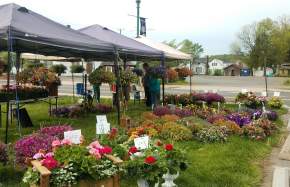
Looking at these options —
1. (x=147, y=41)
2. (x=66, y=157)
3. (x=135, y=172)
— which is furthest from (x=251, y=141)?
(x=147, y=41)

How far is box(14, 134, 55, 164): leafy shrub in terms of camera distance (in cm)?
627

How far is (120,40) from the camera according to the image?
558 inches

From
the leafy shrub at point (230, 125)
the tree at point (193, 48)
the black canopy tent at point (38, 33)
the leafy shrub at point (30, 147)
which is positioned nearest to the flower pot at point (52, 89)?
the black canopy tent at point (38, 33)

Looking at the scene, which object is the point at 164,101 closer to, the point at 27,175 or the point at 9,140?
the point at 9,140

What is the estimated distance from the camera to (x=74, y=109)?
15008mm

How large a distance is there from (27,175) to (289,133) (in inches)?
369

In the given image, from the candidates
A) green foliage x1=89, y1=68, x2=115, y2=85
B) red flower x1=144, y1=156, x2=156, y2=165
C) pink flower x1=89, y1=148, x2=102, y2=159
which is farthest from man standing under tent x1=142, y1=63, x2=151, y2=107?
pink flower x1=89, y1=148, x2=102, y2=159

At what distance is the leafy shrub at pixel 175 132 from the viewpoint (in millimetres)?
10513

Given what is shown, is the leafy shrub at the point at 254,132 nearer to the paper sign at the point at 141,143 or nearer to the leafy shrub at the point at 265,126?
the leafy shrub at the point at 265,126

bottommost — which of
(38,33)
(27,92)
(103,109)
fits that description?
(103,109)

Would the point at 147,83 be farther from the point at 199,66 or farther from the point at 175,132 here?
the point at 199,66

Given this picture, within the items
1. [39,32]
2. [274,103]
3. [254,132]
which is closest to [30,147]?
[39,32]

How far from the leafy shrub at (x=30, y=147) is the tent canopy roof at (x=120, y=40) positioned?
20.5ft

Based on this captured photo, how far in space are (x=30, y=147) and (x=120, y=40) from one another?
8228 millimetres
